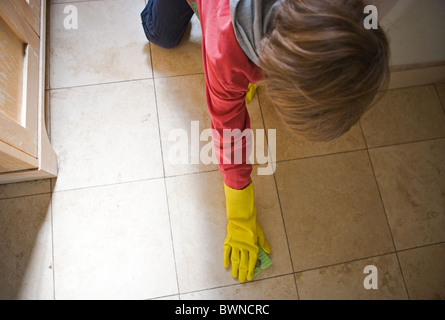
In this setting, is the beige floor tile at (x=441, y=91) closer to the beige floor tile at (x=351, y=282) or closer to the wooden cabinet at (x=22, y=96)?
the beige floor tile at (x=351, y=282)

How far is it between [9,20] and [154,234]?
73cm

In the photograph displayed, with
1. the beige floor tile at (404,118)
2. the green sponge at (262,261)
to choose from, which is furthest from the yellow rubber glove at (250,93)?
the green sponge at (262,261)

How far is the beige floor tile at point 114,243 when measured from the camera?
96 centimetres

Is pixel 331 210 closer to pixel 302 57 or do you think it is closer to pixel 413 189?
pixel 413 189

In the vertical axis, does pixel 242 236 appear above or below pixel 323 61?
below

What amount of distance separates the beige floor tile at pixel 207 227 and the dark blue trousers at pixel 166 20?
48 cm

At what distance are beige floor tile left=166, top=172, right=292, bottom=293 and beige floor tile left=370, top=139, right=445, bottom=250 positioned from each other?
395 millimetres

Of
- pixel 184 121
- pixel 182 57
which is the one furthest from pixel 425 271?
pixel 182 57

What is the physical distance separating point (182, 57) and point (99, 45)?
308 mm

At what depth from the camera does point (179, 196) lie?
1.04 m

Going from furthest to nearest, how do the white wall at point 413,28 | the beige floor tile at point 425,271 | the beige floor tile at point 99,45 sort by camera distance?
the beige floor tile at point 99,45 → the beige floor tile at point 425,271 → the white wall at point 413,28

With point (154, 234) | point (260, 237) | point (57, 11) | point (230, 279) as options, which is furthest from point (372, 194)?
→ point (57, 11)

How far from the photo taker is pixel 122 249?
3.26ft

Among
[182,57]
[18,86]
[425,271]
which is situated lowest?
[425,271]
